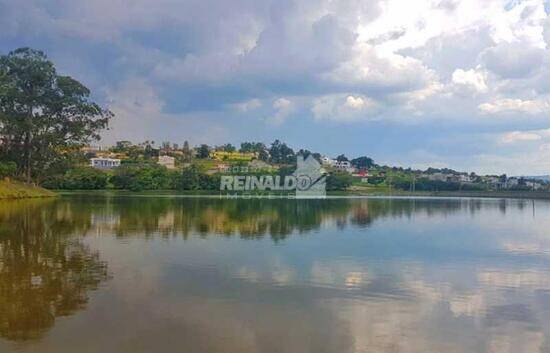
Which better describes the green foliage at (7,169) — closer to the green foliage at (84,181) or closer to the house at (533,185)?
the green foliage at (84,181)

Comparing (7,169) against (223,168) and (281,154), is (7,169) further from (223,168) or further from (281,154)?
(281,154)

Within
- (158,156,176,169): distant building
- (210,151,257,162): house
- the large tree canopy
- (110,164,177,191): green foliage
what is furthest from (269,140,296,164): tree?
the large tree canopy

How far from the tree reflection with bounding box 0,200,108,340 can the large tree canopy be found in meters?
44.6

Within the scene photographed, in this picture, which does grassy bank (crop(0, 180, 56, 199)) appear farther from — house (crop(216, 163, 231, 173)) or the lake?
house (crop(216, 163, 231, 173))

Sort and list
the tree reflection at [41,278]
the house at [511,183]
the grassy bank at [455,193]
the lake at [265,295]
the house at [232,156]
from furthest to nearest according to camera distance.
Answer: the house at [232,156] < the house at [511,183] < the grassy bank at [455,193] < the tree reflection at [41,278] < the lake at [265,295]

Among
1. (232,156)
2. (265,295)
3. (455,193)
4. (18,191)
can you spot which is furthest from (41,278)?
(232,156)

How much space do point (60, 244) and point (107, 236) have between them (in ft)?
10.5

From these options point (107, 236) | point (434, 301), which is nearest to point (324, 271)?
point (434, 301)

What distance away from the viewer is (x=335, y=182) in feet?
407

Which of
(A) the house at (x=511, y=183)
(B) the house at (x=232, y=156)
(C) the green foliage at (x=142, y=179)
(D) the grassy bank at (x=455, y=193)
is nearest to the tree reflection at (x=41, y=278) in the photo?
(C) the green foliage at (x=142, y=179)

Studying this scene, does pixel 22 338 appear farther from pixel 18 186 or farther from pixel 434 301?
pixel 18 186

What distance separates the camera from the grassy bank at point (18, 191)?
57.7 meters

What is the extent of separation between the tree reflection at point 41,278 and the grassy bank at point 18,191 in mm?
37218

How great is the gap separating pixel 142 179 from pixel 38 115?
3333 cm
